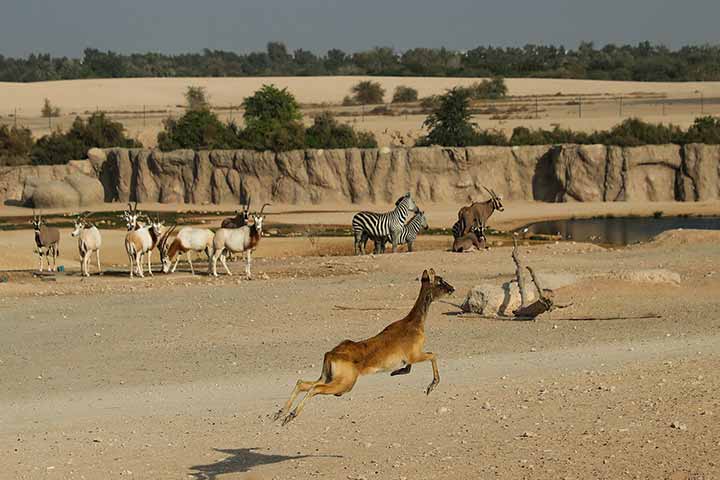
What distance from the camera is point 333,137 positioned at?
59.3 metres

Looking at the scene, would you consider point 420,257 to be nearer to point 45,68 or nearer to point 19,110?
point 19,110

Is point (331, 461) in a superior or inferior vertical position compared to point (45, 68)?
inferior

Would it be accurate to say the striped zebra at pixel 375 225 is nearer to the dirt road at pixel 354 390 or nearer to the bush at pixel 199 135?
the dirt road at pixel 354 390

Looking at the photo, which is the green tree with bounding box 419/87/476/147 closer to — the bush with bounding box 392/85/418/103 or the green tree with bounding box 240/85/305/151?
the green tree with bounding box 240/85/305/151

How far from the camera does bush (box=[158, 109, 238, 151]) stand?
58.9 m

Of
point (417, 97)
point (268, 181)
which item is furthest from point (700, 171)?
point (417, 97)

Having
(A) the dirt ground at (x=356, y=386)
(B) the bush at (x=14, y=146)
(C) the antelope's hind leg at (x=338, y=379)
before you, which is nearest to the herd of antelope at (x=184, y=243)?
(A) the dirt ground at (x=356, y=386)

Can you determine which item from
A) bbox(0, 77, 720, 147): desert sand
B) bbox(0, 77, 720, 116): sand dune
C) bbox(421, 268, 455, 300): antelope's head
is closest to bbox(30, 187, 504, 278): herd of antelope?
bbox(421, 268, 455, 300): antelope's head

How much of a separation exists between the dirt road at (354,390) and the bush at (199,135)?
31302mm

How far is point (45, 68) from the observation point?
17138cm

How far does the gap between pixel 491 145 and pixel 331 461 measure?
4469cm

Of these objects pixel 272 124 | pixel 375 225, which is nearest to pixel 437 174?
pixel 272 124

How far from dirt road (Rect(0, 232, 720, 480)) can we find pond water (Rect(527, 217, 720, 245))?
13.2 metres

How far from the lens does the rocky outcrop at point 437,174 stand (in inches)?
2067
